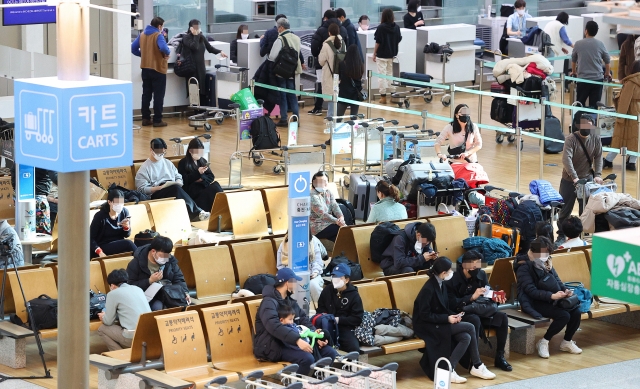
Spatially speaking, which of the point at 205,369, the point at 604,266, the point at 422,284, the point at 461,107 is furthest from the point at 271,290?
the point at 461,107

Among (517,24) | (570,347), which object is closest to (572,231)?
(570,347)

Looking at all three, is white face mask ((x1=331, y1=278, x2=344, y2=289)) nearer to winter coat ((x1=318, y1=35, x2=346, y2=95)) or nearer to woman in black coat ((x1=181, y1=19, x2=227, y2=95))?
winter coat ((x1=318, y1=35, x2=346, y2=95))

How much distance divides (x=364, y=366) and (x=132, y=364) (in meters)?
1.77

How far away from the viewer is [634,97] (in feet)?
56.9

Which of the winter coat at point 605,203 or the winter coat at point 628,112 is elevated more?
the winter coat at point 628,112

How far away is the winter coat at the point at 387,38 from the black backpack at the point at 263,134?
548cm

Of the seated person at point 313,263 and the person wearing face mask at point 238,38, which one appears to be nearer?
the seated person at point 313,263

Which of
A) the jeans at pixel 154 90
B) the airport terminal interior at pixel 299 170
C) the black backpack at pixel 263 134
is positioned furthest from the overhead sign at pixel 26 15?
the jeans at pixel 154 90

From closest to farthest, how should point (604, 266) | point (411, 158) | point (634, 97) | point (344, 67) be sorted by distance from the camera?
point (604, 266), point (411, 158), point (634, 97), point (344, 67)

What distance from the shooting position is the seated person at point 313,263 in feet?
37.7

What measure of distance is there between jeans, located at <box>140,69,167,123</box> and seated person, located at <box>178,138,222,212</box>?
5.21 m

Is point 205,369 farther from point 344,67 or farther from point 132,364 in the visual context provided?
point 344,67

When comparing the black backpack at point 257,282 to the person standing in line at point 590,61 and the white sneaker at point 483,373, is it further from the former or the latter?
the person standing in line at point 590,61

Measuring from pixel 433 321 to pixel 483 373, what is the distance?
630mm
